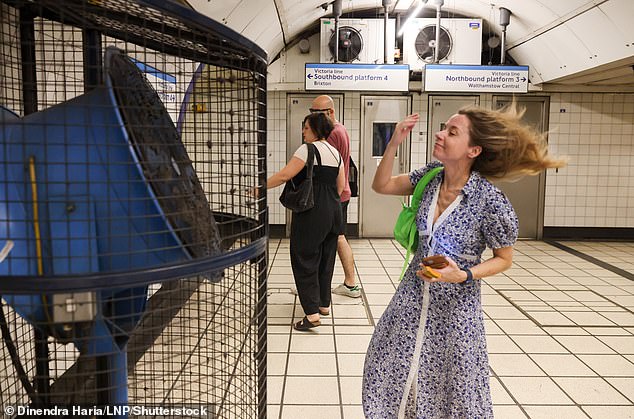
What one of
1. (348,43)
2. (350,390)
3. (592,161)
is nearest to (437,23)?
(348,43)

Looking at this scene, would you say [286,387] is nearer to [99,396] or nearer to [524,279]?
[99,396]

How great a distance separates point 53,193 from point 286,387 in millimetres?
2240

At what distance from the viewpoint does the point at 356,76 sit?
20.8 ft

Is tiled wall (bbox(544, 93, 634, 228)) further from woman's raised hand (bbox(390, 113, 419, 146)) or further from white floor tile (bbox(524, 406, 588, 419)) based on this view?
woman's raised hand (bbox(390, 113, 419, 146))

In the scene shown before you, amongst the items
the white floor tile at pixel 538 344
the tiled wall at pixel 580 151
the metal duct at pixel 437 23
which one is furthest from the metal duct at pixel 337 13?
the white floor tile at pixel 538 344

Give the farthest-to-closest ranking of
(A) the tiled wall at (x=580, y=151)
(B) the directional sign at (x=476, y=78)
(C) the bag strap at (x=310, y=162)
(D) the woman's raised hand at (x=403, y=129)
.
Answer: (A) the tiled wall at (x=580, y=151), (B) the directional sign at (x=476, y=78), (C) the bag strap at (x=310, y=162), (D) the woman's raised hand at (x=403, y=129)

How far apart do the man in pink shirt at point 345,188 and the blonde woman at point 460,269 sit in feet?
6.79

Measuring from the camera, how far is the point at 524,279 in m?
5.55

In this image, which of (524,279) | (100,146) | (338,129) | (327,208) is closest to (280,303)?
(327,208)

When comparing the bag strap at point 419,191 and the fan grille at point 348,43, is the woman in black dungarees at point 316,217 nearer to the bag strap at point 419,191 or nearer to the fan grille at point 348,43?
the bag strap at point 419,191

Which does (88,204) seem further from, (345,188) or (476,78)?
(476,78)

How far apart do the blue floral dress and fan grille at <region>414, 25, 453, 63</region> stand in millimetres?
5751

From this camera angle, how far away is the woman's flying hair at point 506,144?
1.86m

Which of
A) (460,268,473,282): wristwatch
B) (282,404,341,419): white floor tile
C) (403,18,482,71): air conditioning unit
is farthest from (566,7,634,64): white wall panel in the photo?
(282,404,341,419): white floor tile
